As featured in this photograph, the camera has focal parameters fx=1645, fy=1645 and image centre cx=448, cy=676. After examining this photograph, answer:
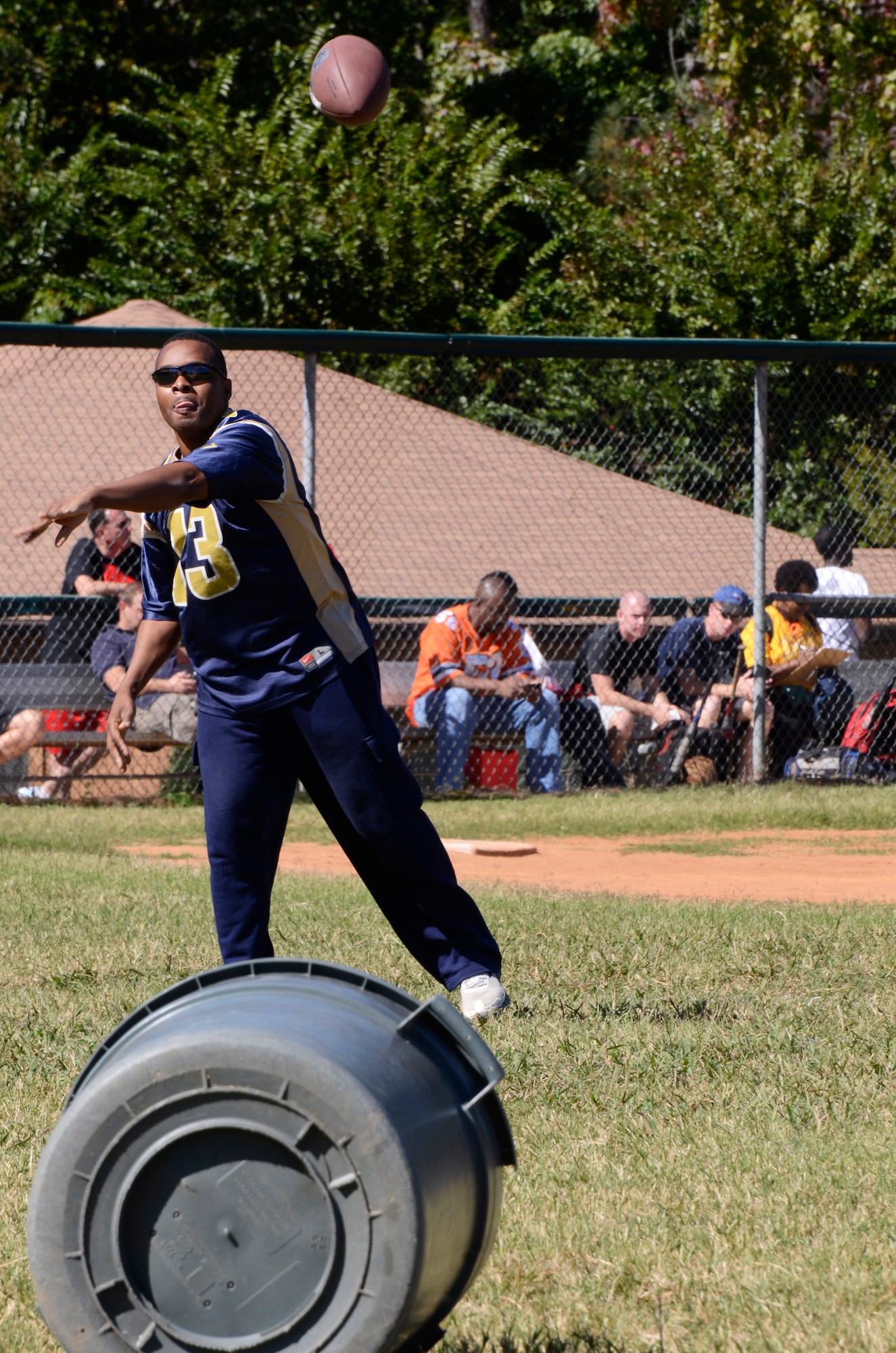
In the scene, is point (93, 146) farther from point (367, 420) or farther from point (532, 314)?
point (367, 420)

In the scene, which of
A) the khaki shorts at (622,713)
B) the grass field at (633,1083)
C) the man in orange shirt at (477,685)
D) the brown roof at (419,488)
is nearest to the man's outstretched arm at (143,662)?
the grass field at (633,1083)

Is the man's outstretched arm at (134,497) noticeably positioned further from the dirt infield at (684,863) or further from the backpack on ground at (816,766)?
the backpack on ground at (816,766)

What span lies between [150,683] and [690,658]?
3.68m

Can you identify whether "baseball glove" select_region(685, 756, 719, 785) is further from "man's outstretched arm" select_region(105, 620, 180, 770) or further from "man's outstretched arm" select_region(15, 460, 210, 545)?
"man's outstretched arm" select_region(15, 460, 210, 545)

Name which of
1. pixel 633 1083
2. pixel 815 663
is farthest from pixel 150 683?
pixel 633 1083

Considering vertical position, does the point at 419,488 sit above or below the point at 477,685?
above

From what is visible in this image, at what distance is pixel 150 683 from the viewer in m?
10.5

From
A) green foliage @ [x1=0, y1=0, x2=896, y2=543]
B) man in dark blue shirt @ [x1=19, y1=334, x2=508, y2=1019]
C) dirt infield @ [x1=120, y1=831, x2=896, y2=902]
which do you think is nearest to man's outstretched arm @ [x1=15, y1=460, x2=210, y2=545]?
man in dark blue shirt @ [x1=19, y1=334, x2=508, y2=1019]

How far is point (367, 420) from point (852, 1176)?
11.3 meters

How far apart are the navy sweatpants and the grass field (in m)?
0.58

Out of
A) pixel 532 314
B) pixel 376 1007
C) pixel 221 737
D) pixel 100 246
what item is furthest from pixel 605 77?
pixel 376 1007

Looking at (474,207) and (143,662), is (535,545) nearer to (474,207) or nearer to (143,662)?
(474,207)

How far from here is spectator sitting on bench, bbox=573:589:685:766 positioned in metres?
11.3

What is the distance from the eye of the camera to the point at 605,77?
28.9 metres
